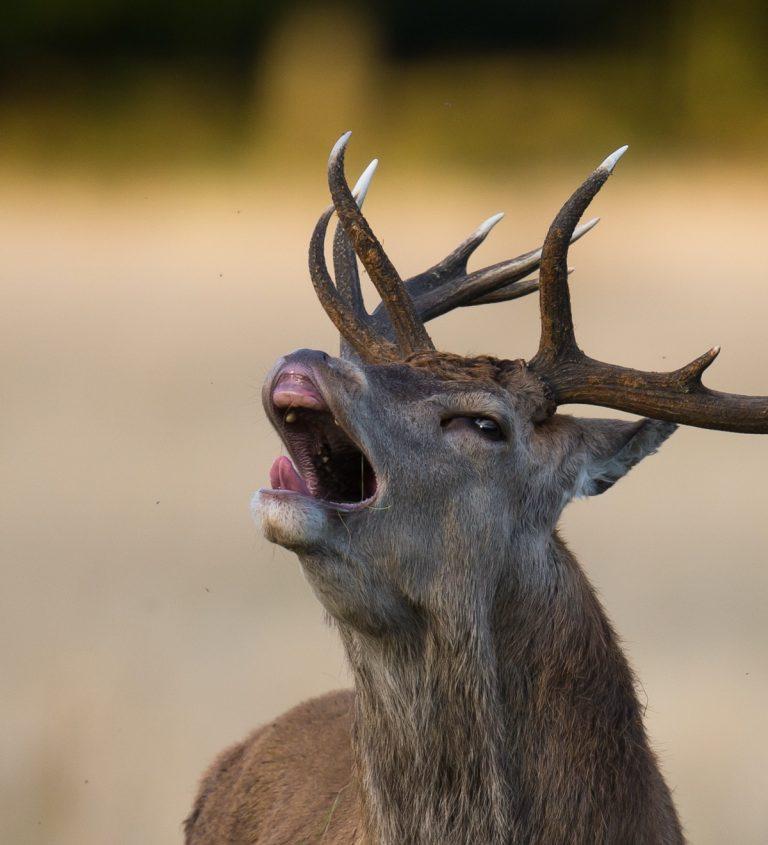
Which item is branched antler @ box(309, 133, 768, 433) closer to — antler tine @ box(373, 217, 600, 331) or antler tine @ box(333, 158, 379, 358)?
antler tine @ box(333, 158, 379, 358)

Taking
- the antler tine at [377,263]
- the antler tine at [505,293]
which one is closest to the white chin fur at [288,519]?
the antler tine at [377,263]

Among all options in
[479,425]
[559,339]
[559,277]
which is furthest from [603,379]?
[479,425]

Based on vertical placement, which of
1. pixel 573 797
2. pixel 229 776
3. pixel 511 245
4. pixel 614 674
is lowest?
pixel 573 797

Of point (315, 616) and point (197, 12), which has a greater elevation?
point (197, 12)

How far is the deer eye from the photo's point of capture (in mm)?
3732

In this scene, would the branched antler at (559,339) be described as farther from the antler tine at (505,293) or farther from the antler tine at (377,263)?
the antler tine at (505,293)

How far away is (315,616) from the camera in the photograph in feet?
23.5

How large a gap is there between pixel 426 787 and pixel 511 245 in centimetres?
500

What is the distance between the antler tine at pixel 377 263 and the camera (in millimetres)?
4039

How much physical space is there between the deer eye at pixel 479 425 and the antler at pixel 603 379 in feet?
0.88

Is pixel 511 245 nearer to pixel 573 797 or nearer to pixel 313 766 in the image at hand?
pixel 313 766

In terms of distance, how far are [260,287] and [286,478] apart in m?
4.94

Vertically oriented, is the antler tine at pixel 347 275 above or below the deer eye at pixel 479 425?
above

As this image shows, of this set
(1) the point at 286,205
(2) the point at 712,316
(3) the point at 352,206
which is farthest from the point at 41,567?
(3) the point at 352,206
